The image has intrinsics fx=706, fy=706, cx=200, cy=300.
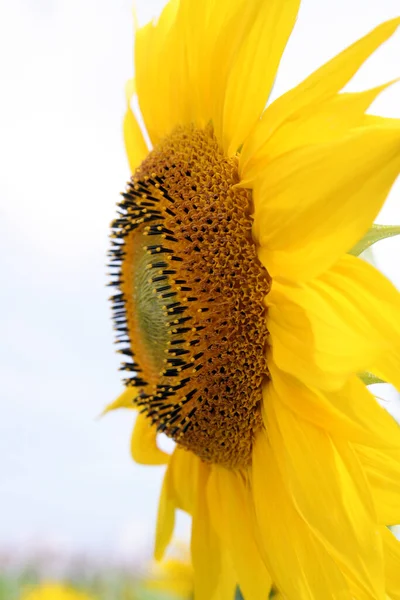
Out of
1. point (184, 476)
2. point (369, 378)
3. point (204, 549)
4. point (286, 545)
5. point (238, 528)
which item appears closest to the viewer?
point (369, 378)

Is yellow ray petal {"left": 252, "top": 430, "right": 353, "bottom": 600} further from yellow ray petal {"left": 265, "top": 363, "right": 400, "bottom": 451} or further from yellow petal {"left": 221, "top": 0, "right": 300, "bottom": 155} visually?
yellow petal {"left": 221, "top": 0, "right": 300, "bottom": 155}

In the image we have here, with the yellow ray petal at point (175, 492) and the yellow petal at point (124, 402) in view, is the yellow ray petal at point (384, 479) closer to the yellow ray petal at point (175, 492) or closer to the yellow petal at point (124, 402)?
the yellow ray petal at point (175, 492)

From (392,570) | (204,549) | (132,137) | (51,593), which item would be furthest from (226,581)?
(51,593)

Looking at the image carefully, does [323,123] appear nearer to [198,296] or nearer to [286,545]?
[198,296]

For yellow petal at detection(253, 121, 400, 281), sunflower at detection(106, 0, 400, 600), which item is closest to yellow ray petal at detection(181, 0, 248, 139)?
sunflower at detection(106, 0, 400, 600)

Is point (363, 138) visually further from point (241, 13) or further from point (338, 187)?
point (241, 13)

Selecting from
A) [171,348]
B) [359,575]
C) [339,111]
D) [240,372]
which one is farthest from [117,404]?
[339,111]
